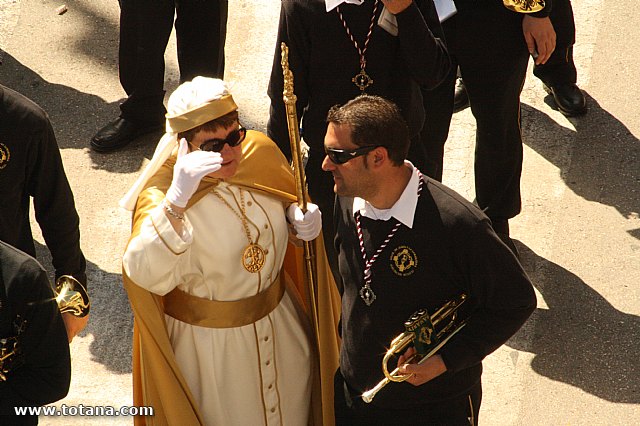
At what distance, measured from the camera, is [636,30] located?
7461 millimetres

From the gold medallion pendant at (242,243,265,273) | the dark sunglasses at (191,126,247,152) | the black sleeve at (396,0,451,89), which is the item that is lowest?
the gold medallion pendant at (242,243,265,273)

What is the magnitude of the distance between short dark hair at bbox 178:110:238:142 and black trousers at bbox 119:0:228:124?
2.58 metres

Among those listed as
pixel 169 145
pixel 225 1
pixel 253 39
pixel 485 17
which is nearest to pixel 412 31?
pixel 485 17

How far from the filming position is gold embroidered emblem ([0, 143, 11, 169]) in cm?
466

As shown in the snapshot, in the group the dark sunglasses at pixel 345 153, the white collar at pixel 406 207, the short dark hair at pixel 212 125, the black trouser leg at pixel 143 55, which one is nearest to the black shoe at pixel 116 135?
the black trouser leg at pixel 143 55

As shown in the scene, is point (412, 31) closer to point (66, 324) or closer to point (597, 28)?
point (66, 324)

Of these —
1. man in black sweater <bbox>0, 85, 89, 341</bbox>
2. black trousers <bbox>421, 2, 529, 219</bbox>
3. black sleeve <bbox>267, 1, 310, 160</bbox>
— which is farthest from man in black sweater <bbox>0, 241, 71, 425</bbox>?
black trousers <bbox>421, 2, 529, 219</bbox>

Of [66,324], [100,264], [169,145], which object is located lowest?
[100,264]

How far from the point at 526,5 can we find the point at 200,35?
2.09 metres

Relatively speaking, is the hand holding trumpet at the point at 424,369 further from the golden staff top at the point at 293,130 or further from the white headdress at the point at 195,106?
the white headdress at the point at 195,106

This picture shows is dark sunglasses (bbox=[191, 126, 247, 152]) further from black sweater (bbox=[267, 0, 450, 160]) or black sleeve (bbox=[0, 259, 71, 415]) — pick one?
black sweater (bbox=[267, 0, 450, 160])

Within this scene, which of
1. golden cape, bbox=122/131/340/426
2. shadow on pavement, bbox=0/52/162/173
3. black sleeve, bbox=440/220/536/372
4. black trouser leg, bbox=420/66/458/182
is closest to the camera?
black sleeve, bbox=440/220/536/372

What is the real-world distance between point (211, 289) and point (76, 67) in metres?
3.63

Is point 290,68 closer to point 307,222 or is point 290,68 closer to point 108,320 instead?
point 307,222
